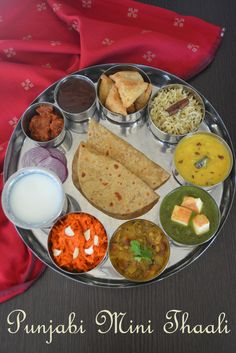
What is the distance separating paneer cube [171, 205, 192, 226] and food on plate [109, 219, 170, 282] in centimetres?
11

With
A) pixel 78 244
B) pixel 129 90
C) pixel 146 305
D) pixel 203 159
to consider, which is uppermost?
pixel 129 90

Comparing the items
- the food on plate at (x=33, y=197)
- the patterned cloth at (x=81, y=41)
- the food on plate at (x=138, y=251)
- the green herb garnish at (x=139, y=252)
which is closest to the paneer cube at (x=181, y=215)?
the food on plate at (x=138, y=251)

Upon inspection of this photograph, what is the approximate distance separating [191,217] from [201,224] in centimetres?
7

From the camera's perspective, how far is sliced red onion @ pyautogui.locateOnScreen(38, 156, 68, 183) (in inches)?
85.5

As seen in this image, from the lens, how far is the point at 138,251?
1.91 meters

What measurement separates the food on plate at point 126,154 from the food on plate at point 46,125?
200 mm

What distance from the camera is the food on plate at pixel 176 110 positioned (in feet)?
7.22

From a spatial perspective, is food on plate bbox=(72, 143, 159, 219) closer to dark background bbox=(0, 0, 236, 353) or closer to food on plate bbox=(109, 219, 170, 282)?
food on plate bbox=(109, 219, 170, 282)

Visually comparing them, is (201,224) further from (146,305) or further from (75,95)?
(75,95)

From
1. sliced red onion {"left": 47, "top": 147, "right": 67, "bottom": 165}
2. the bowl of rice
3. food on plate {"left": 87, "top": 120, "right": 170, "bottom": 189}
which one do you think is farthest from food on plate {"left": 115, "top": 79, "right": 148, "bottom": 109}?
sliced red onion {"left": 47, "top": 147, "right": 67, "bottom": 165}

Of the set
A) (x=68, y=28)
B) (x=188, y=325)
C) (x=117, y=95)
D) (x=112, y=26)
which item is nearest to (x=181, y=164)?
(x=117, y=95)

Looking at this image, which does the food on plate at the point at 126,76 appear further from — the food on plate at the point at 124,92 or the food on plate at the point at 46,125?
the food on plate at the point at 46,125

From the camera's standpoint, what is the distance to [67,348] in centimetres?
200

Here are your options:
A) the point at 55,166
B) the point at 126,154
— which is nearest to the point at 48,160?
the point at 55,166
